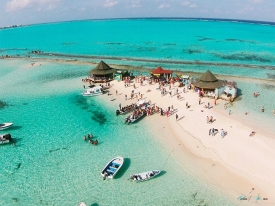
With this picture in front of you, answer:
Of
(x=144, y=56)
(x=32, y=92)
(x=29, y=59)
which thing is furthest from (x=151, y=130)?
(x=29, y=59)

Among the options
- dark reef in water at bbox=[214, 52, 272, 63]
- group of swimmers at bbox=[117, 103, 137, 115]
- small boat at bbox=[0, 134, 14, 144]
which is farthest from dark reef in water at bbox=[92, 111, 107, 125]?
dark reef in water at bbox=[214, 52, 272, 63]

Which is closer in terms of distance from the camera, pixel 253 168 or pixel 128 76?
pixel 253 168

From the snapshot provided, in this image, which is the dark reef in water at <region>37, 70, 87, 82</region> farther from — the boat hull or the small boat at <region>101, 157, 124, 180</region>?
the small boat at <region>101, 157, 124, 180</region>

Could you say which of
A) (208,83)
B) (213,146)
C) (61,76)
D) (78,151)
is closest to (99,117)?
(78,151)

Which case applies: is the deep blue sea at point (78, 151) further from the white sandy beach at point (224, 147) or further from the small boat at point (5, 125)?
the white sandy beach at point (224, 147)

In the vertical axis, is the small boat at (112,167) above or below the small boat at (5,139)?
below

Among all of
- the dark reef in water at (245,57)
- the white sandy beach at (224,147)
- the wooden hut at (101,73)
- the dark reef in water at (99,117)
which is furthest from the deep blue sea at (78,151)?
the dark reef in water at (245,57)

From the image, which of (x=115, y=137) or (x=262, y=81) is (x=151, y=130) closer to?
(x=115, y=137)
